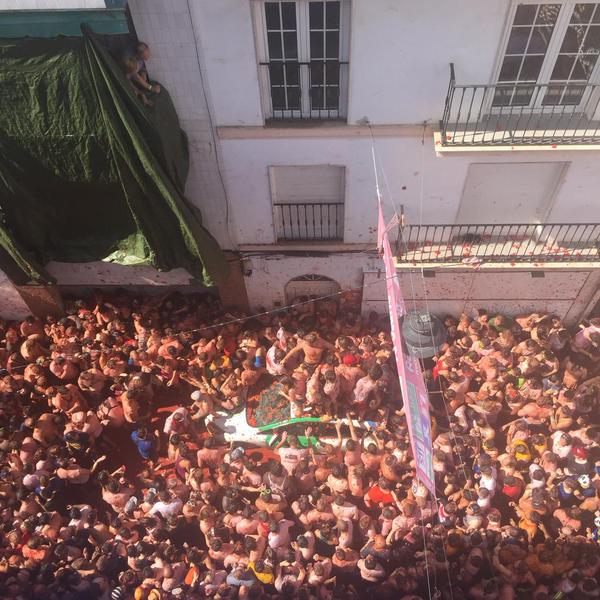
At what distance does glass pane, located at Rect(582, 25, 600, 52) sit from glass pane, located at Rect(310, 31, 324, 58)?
420 centimetres

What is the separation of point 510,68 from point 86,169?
7.52 meters

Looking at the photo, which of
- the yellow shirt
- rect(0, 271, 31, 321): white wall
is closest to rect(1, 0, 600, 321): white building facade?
rect(0, 271, 31, 321): white wall

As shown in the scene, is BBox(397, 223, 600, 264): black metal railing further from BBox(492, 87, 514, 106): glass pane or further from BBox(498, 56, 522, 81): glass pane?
BBox(498, 56, 522, 81): glass pane

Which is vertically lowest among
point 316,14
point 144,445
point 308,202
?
point 144,445

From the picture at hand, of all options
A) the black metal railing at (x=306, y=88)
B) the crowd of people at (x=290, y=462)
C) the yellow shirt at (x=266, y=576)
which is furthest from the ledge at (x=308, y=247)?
the yellow shirt at (x=266, y=576)

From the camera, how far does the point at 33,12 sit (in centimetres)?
696

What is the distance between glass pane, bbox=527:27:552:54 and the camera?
7418 millimetres

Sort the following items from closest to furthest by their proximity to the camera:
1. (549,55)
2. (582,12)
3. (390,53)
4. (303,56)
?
1. (582,12)
2. (390,53)
3. (549,55)
4. (303,56)

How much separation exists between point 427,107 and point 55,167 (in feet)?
22.0

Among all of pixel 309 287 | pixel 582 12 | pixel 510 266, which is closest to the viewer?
pixel 582 12

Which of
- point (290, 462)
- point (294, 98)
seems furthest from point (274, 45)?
point (290, 462)

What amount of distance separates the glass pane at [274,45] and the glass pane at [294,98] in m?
0.60

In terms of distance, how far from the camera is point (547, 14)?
727cm

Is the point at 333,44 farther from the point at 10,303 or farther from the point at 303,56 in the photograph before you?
the point at 10,303
